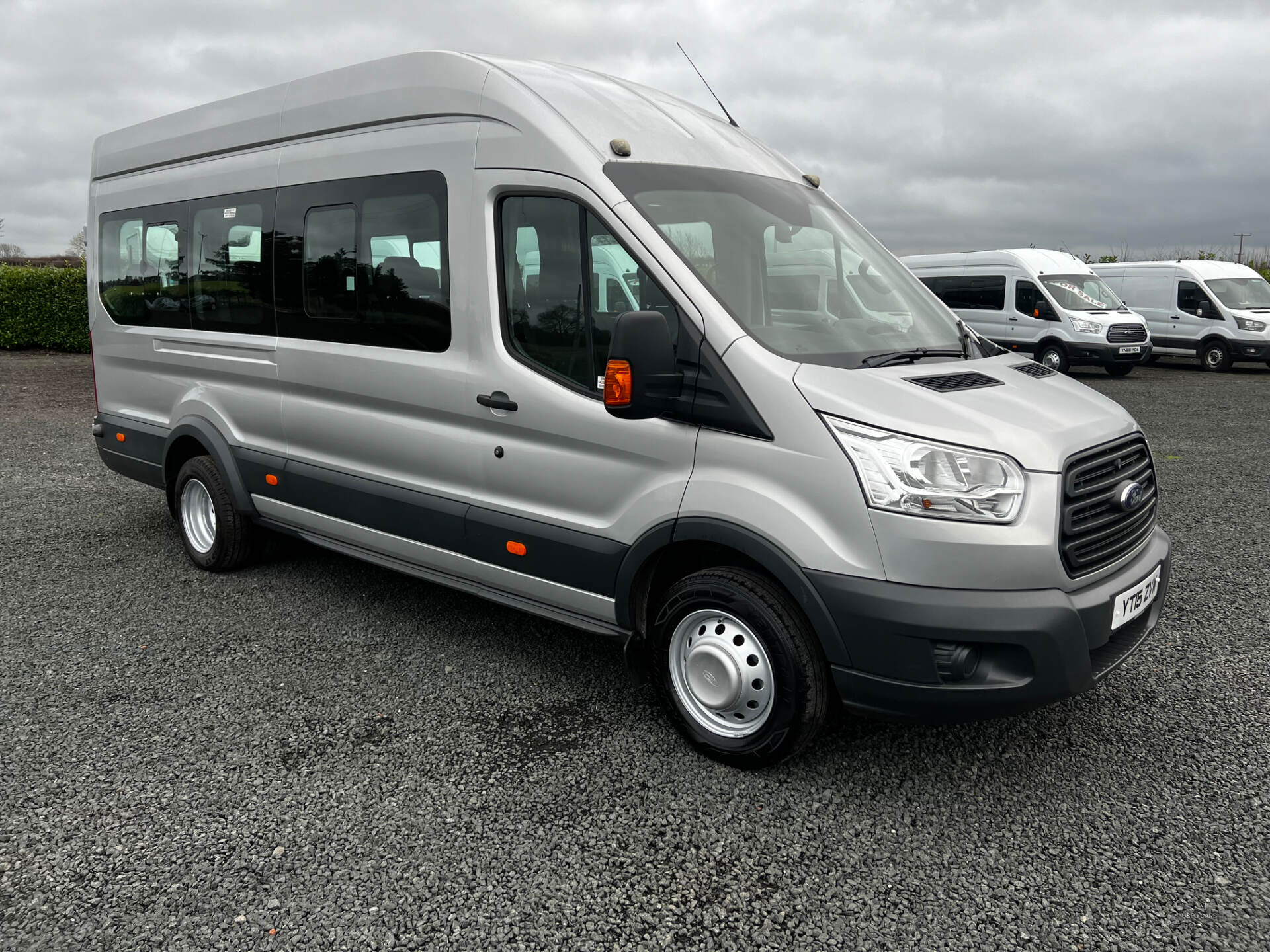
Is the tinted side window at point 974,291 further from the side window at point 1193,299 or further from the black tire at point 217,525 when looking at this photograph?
the black tire at point 217,525

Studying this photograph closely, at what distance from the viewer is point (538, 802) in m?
3.09

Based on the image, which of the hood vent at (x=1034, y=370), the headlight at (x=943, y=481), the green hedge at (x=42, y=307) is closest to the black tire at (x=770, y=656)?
the headlight at (x=943, y=481)

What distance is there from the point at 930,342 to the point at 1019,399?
0.55 meters

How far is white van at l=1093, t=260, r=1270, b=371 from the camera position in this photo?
18781 millimetres

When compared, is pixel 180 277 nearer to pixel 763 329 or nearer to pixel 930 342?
pixel 763 329

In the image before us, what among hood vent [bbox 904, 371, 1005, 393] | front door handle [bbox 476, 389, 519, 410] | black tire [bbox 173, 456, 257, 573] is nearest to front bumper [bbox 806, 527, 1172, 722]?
hood vent [bbox 904, 371, 1005, 393]

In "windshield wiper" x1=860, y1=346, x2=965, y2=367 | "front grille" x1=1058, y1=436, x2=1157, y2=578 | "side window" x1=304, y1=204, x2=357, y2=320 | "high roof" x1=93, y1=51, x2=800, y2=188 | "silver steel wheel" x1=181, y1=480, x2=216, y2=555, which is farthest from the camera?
"silver steel wheel" x1=181, y1=480, x2=216, y2=555

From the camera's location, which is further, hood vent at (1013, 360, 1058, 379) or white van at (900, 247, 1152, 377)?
white van at (900, 247, 1152, 377)

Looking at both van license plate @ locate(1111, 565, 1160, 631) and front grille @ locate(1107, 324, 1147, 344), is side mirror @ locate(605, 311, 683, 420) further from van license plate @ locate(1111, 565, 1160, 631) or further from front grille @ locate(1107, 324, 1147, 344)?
front grille @ locate(1107, 324, 1147, 344)

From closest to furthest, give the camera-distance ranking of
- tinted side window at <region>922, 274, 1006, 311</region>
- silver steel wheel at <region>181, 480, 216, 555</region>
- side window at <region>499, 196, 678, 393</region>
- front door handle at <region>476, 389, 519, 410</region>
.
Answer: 1. side window at <region>499, 196, 678, 393</region>
2. front door handle at <region>476, 389, 519, 410</region>
3. silver steel wheel at <region>181, 480, 216, 555</region>
4. tinted side window at <region>922, 274, 1006, 311</region>

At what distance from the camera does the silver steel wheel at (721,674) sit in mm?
3172

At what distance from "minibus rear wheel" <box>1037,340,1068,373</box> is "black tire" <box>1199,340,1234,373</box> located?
12.4ft

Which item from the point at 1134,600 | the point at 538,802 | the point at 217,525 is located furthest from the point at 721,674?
the point at 217,525

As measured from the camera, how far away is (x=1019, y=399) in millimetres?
3154
